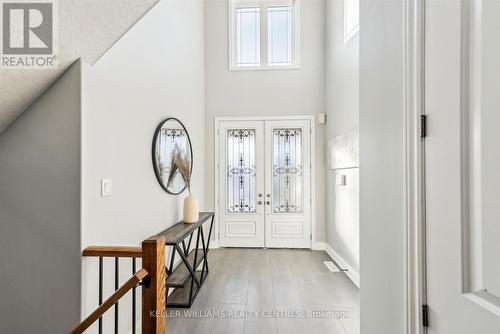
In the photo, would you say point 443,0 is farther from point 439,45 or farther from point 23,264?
point 23,264

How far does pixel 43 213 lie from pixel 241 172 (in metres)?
3.32

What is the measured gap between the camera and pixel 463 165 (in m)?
0.75

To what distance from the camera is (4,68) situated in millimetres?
1396

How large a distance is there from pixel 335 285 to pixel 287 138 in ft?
8.20

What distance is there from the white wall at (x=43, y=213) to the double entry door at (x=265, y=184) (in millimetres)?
3182

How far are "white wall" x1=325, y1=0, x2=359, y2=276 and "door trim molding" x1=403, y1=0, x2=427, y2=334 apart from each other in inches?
87.4

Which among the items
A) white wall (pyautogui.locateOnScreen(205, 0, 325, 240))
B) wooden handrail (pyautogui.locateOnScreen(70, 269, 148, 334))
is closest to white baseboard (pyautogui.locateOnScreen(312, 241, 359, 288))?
white wall (pyautogui.locateOnScreen(205, 0, 325, 240))

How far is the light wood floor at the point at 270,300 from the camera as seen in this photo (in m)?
2.33

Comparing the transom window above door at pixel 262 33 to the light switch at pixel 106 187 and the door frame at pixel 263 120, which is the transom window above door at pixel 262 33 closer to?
the door frame at pixel 263 120

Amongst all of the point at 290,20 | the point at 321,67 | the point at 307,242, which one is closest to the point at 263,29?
the point at 290,20

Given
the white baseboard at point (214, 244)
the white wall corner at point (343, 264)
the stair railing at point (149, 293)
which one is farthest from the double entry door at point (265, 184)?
the stair railing at point (149, 293)

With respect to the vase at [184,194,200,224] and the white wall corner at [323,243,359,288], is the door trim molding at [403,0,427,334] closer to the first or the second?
the white wall corner at [323,243,359,288]

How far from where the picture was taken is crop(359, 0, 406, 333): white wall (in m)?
1.06

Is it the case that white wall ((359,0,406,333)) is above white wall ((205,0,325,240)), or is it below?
below
